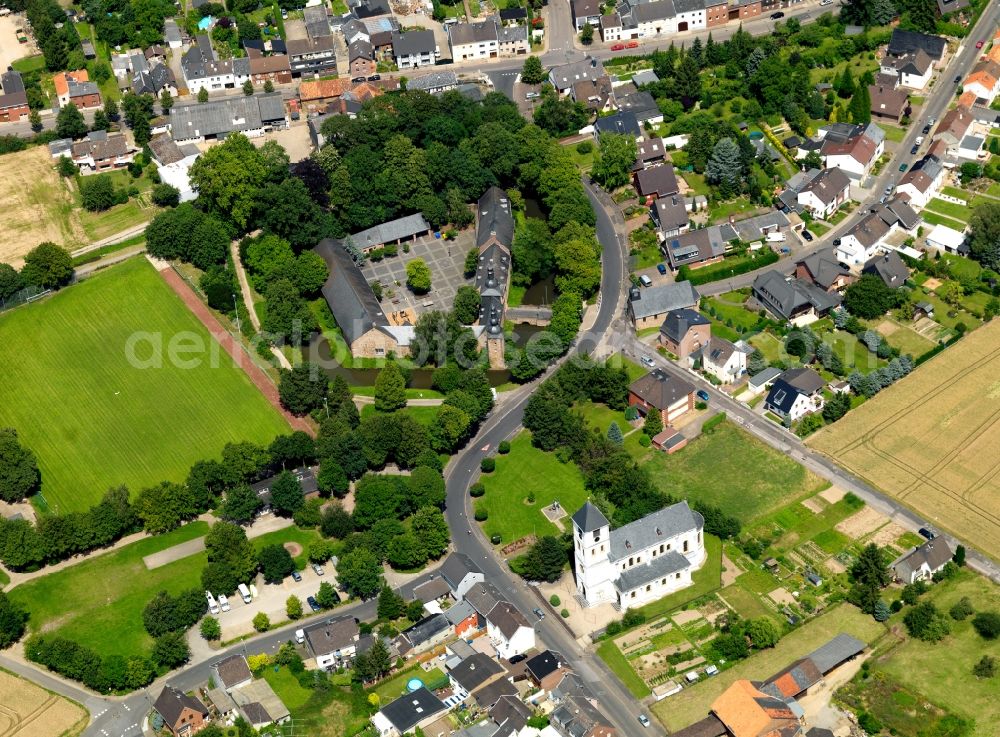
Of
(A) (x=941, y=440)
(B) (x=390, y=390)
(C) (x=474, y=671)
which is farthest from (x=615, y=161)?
(C) (x=474, y=671)

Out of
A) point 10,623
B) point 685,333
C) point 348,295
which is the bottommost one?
point 10,623

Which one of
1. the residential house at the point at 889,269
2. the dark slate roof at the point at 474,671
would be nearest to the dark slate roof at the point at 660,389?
the residential house at the point at 889,269

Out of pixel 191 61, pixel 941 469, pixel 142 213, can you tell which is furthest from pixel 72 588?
pixel 191 61

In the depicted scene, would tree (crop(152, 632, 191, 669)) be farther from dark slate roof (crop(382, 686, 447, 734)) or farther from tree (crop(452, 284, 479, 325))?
tree (crop(452, 284, 479, 325))

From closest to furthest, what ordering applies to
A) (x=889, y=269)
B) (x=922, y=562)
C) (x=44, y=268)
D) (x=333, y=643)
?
(x=333, y=643) < (x=922, y=562) < (x=889, y=269) < (x=44, y=268)

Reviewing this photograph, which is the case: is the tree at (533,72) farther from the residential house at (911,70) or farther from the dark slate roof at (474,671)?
the dark slate roof at (474,671)

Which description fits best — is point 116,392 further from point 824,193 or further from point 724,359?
point 824,193
